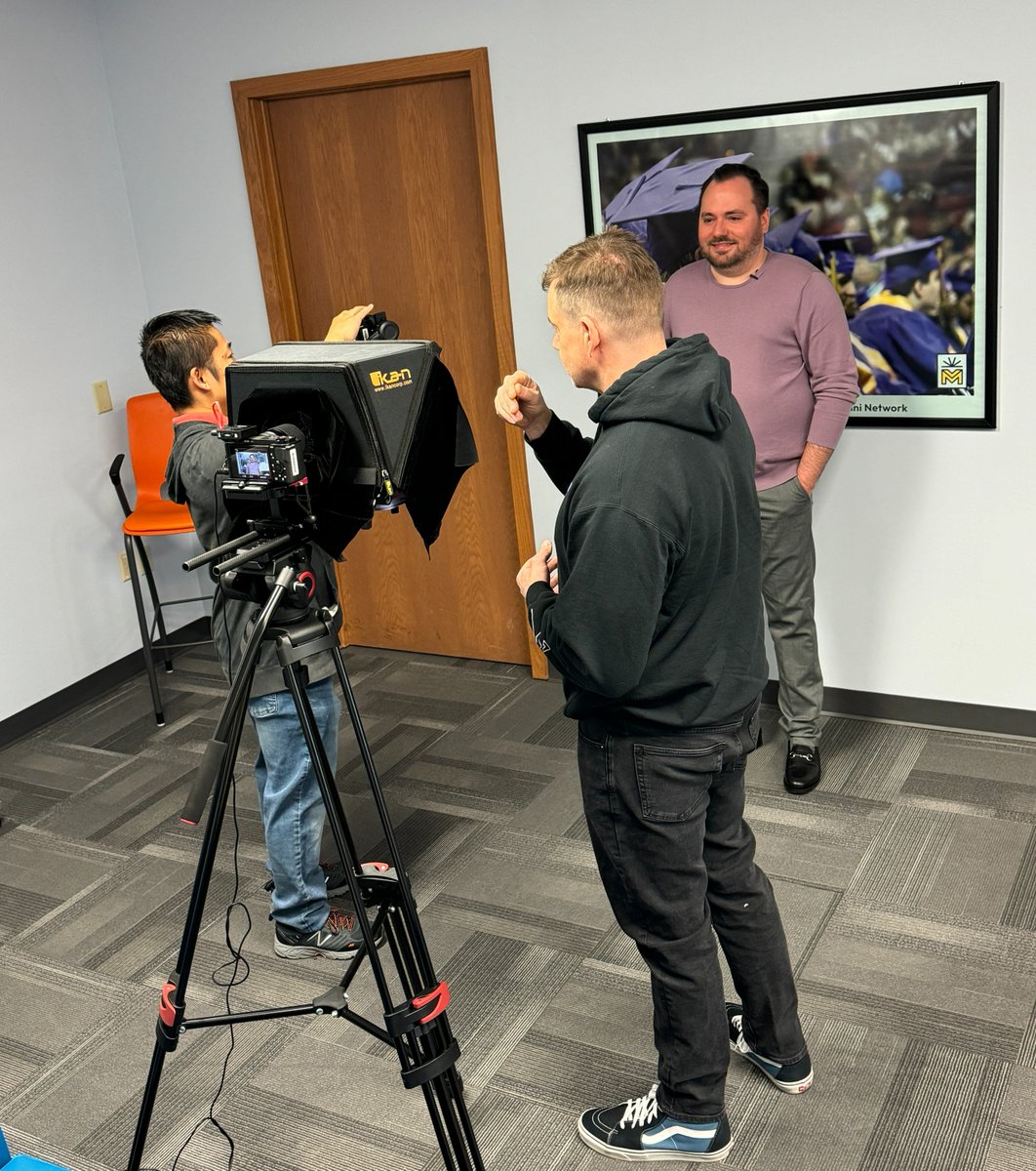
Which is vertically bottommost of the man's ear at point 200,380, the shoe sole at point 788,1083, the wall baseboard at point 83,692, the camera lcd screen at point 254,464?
the shoe sole at point 788,1083

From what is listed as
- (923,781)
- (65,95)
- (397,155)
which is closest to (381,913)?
(923,781)

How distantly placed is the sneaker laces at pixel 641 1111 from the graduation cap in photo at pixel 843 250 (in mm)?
2232

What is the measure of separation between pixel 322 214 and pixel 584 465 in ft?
8.94

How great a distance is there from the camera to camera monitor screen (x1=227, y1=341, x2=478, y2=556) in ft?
5.91

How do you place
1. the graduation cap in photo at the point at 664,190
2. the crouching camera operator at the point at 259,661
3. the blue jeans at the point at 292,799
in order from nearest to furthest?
1. the crouching camera operator at the point at 259,661
2. the blue jeans at the point at 292,799
3. the graduation cap in photo at the point at 664,190

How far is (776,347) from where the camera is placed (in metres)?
3.15

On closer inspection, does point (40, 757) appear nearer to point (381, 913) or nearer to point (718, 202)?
point (381, 913)

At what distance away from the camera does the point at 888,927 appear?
266 cm

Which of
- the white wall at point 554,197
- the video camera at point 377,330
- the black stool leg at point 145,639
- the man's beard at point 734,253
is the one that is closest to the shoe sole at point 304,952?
the video camera at point 377,330

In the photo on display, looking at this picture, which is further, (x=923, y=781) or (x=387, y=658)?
(x=387, y=658)

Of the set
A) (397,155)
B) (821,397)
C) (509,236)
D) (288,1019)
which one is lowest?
(288,1019)

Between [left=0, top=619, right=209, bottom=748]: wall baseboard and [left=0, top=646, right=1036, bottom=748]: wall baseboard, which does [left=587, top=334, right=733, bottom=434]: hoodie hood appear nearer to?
[left=0, top=646, right=1036, bottom=748]: wall baseboard

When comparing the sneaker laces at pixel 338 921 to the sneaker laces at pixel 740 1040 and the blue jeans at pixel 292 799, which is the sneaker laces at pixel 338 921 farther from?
the sneaker laces at pixel 740 1040

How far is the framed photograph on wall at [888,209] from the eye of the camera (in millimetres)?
3082
